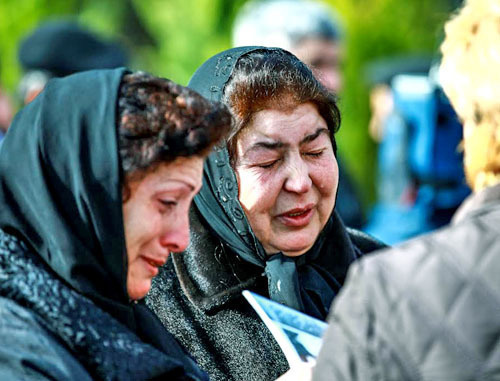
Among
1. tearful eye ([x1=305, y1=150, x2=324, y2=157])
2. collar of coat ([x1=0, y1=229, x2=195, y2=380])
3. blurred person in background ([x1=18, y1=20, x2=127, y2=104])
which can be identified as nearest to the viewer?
collar of coat ([x1=0, y1=229, x2=195, y2=380])

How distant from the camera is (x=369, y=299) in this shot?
5.44 ft

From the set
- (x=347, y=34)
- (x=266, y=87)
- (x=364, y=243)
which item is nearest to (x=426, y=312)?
(x=266, y=87)

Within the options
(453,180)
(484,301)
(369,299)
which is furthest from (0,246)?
(453,180)

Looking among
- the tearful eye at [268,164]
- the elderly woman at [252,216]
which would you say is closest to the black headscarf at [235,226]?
the elderly woman at [252,216]

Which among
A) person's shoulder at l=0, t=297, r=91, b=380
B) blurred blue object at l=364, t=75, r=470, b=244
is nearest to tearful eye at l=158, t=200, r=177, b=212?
person's shoulder at l=0, t=297, r=91, b=380

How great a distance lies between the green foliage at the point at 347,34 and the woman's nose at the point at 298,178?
208 inches

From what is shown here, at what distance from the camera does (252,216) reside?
292 cm

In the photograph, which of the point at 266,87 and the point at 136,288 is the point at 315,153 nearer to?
the point at 266,87

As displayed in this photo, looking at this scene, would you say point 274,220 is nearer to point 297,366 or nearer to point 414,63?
point 297,366

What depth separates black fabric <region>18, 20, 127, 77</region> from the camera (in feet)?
19.1

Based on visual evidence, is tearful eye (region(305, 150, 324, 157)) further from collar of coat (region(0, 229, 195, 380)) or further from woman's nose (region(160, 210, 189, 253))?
collar of coat (region(0, 229, 195, 380))

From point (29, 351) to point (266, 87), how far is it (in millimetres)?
1274

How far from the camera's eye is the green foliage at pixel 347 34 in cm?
843

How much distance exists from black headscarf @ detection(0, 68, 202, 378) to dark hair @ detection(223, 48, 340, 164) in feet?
2.55
